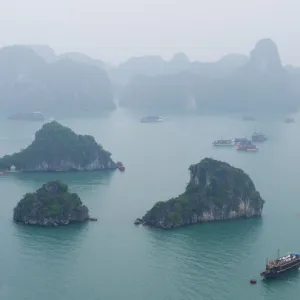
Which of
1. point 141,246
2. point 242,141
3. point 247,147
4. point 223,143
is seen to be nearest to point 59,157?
point 141,246

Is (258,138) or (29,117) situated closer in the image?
(258,138)

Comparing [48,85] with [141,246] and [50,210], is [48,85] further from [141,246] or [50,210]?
[141,246]

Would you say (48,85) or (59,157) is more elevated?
(48,85)

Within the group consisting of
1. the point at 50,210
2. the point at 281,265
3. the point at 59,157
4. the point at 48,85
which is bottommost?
the point at 281,265

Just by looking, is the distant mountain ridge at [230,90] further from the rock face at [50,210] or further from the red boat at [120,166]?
the rock face at [50,210]

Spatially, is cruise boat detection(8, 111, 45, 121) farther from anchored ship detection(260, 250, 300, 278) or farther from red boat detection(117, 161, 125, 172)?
anchored ship detection(260, 250, 300, 278)

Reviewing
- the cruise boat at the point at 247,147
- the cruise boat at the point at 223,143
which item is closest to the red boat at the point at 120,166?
the cruise boat at the point at 247,147

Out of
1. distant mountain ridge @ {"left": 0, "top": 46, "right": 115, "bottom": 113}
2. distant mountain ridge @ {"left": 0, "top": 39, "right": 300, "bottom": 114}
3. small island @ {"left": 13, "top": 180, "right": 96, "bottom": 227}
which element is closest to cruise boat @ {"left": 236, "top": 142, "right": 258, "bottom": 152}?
small island @ {"left": 13, "top": 180, "right": 96, "bottom": 227}
